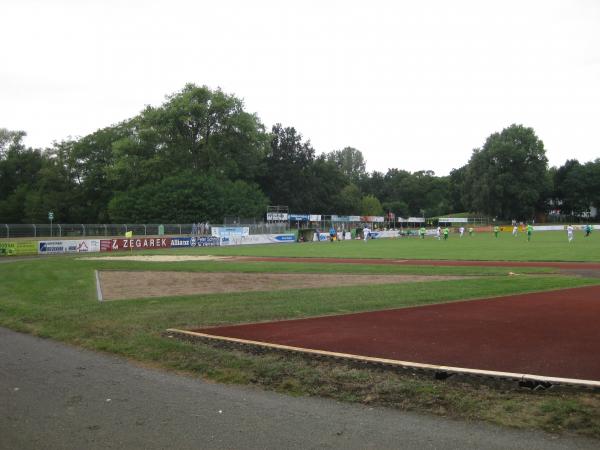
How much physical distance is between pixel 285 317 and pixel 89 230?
45.5 metres

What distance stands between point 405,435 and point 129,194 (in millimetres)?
73974

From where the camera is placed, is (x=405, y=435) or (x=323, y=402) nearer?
(x=405, y=435)

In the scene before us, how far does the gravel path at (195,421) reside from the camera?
534 centimetres

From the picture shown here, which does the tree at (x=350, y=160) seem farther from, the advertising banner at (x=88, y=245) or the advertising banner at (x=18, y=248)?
the advertising banner at (x=18, y=248)

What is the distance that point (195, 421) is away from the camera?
5984mm

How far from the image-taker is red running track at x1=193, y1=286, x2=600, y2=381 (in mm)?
8078

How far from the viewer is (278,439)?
545 centimetres

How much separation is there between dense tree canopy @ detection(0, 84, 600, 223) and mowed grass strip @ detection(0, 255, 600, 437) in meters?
51.6

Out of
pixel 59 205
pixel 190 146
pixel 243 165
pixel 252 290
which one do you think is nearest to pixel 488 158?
pixel 243 165

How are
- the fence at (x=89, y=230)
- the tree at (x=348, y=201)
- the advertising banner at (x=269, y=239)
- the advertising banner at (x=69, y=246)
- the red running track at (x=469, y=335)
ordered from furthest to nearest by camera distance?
the tree at (x=348, y=201) → the advertising banner at (x=269, y=239) → the fence at (x=89, y=230) → the advertising banner at (x=69, y=246) → the red running track at (x=469, y=335)

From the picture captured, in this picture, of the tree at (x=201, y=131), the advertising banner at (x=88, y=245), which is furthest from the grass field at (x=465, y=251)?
the tree at (x=201, y=131)

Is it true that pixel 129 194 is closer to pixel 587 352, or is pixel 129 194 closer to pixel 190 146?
pixel 190 146

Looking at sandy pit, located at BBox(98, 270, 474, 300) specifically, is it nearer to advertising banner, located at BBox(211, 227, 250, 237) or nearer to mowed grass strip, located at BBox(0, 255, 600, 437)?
mowed grass strip, located at BBox(0, 255, 600, 437)

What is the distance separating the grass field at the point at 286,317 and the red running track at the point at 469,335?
0.88m
